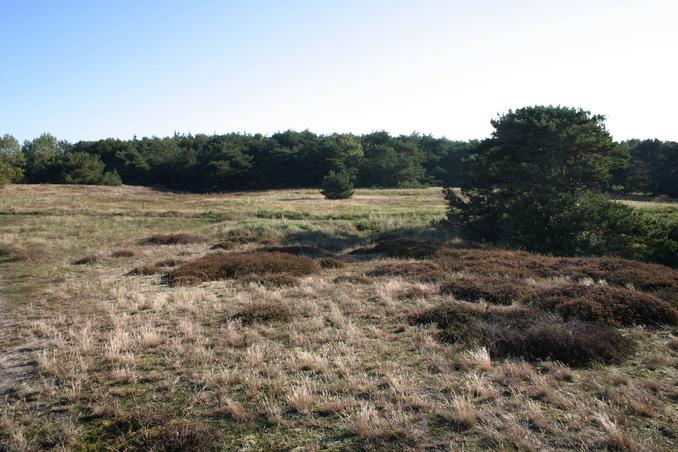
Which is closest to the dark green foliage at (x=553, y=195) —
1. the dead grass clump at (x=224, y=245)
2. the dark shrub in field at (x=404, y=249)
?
the dark shrub in field at (x=404, y=249)

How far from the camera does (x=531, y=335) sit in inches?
295

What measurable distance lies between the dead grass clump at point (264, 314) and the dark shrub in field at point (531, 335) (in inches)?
114

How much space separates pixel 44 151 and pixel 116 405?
12178cm

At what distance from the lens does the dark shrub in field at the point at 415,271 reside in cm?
1431

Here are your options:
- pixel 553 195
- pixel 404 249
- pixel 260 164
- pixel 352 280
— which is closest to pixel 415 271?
pixel 352 280

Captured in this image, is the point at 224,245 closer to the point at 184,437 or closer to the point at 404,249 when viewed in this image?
the point at 404,249

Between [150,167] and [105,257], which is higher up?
[150,167]

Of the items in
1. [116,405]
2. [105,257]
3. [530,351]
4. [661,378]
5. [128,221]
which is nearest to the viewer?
[116,405]

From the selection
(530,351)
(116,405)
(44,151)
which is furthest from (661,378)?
(44,151)

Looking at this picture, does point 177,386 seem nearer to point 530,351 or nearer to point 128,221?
point 530,351

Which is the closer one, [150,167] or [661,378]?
[661,378]

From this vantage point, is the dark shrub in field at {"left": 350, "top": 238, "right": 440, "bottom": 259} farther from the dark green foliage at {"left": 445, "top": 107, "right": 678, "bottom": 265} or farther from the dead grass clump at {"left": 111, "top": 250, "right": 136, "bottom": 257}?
the dead grass clump at {"left": 111, "top": 250, "right": 136, "bottom": 257}

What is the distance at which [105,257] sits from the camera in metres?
20.1

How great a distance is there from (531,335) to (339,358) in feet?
10.8
